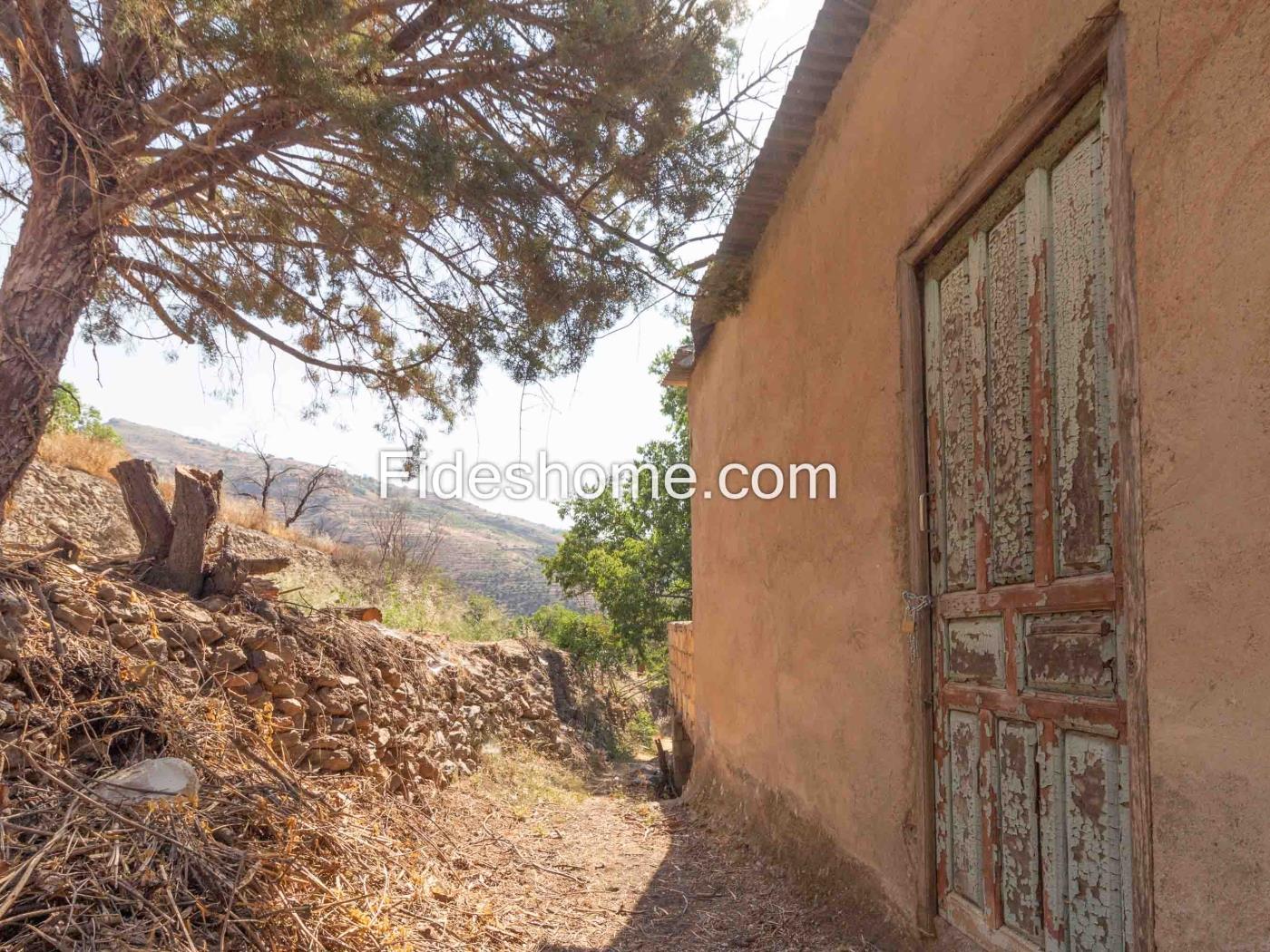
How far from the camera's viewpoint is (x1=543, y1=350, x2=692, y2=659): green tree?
15.5 metres

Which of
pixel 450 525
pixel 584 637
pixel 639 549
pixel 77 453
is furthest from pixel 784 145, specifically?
pixel 450 525

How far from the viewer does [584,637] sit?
13.5m

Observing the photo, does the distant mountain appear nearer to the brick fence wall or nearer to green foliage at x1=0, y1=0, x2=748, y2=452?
the brick fence wall

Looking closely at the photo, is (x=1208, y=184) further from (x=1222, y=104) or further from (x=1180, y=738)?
(x=1180, y=738)

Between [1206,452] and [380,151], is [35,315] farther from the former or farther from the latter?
[1206,452]

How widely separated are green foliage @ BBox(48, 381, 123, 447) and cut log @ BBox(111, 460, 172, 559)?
26.5 ft

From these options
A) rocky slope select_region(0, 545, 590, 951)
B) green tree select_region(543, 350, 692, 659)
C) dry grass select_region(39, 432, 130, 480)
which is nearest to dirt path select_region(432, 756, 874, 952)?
rocky slope select_region(0, 545, 590, 951)

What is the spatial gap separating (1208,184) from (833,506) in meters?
2.21

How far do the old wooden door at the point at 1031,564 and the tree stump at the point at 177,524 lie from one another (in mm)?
3656

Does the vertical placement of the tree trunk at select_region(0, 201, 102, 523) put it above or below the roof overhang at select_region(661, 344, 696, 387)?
below

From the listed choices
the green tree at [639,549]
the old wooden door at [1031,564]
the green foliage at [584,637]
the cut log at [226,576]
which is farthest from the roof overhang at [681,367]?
the green tree at [639,549]

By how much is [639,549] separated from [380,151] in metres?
13.1

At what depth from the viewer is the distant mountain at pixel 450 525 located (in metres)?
29.1

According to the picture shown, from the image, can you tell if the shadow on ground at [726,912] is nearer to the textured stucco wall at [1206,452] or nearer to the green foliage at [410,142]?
the textured stucco wall at [1206,452]
